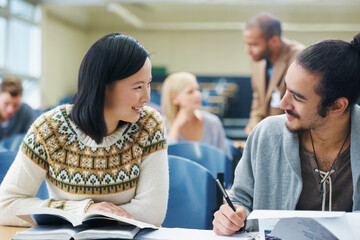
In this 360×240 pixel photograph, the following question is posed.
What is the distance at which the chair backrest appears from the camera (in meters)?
2.41

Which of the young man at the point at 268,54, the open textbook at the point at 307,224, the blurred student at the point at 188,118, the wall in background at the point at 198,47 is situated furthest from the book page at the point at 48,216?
the wall in background at the point at 198,47

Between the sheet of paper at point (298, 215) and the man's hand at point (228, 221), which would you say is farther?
the man's hand at point (228, 221)

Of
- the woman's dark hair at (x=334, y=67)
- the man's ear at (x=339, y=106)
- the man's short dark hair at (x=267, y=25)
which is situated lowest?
the man's ear at (x=339, y=106)

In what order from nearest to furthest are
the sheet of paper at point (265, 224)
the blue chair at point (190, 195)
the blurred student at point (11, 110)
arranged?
the sheet of paper at point (265, 224) < the blue chair at point (190, 195) < the blurred student at point (11, 110)

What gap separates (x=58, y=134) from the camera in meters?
1.59

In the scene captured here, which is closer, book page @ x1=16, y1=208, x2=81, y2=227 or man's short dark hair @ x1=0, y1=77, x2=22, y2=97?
book page @ x1=16, y1=208, x2=81, y2=227

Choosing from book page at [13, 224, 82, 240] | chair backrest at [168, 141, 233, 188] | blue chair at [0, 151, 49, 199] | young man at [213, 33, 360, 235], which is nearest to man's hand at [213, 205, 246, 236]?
young man at [213, 33, 360, 235]

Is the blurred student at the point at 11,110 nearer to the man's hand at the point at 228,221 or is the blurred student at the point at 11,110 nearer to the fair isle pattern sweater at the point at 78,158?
the fair isle pattern sweater at the point at 78,158

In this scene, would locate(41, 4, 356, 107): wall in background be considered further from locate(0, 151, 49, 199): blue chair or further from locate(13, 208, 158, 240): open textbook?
locate(13, 208, 158, 240): open textbook

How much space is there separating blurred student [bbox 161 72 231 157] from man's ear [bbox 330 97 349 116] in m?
1.89

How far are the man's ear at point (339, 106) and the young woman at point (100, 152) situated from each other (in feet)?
2.03

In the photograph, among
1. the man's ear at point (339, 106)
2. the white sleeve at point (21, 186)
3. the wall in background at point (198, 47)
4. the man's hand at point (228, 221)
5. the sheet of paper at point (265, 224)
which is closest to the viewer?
the sheet of paper at point (265, 224)

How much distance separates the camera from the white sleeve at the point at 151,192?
5.12 ft

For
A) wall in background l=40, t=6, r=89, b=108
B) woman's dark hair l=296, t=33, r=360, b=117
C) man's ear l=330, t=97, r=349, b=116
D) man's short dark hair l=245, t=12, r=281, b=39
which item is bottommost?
wall in background l=40, t=6, r=89, b=108
